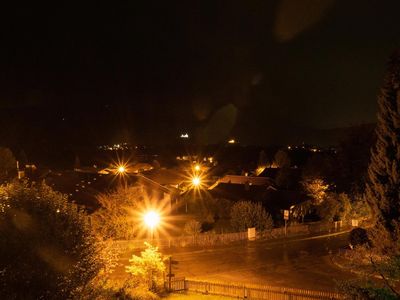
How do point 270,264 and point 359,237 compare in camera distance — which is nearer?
point 270,264

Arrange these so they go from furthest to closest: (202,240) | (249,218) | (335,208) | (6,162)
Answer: (6,162) → (335,208) → (249,218) → (202,240)

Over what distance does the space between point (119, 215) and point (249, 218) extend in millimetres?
10415

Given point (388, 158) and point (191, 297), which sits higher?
point (388, 158)

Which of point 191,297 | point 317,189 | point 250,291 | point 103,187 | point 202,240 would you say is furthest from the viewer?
point 317,189

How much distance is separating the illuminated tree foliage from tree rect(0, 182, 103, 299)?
20567 millimetres

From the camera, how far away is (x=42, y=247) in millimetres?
11352

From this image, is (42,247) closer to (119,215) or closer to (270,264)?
(270,264)

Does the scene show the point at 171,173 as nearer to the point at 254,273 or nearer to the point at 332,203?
the point at 332,203

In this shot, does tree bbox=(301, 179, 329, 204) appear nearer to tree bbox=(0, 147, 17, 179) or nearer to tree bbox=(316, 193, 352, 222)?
tree bbox=(316, 193, 352, 222)

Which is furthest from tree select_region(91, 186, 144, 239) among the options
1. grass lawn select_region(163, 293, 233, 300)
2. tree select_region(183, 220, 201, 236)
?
grass lawn select_region(163, 293, 233, 300)

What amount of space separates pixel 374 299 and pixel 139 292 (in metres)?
11.2

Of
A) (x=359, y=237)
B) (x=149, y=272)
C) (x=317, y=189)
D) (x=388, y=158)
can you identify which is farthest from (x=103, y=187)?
(x=388, y=158)

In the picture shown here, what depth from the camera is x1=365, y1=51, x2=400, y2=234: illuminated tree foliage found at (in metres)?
27.6

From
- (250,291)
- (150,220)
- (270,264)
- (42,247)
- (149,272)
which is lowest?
(250,291)
